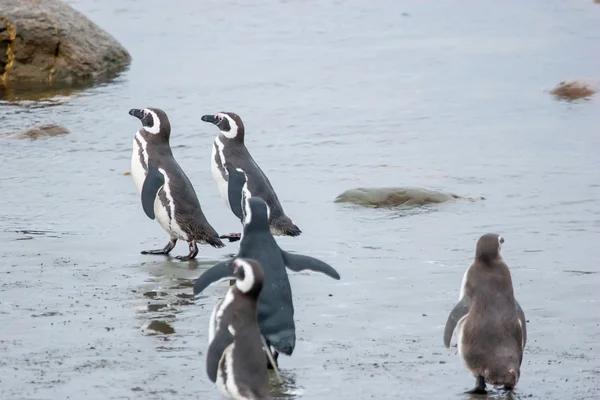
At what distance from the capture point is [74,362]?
5.68m

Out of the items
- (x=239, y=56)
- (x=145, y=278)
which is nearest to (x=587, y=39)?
(x=239, y=56)

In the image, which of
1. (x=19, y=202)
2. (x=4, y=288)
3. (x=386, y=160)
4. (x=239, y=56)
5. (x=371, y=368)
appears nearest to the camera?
(x=371, y=368)

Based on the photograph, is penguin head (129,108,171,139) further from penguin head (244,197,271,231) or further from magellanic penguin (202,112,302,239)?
penguin head (244,197,271,231)

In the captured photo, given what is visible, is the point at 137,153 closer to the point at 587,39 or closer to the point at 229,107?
the point at 229,107

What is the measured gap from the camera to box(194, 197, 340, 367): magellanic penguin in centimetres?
554

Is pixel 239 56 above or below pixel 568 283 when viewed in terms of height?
below

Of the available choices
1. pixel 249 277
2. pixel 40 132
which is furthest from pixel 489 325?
pixel 40 132

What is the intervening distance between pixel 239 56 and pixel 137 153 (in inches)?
352

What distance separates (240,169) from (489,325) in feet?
11.4

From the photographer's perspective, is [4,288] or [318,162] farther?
[318,162]

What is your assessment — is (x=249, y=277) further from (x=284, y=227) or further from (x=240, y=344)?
(x=284, y=227)

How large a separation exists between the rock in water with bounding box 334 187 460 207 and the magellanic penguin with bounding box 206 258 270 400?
4162mm

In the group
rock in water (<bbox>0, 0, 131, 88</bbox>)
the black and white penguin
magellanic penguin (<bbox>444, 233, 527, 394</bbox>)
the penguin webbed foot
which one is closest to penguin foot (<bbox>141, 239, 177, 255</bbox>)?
the black and white penguin

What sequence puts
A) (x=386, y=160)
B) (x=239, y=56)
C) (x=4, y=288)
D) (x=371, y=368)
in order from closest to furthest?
(x=371, y=368) → (x=4, y=288) → (x=386, y=160) → (x=239, y=56)
